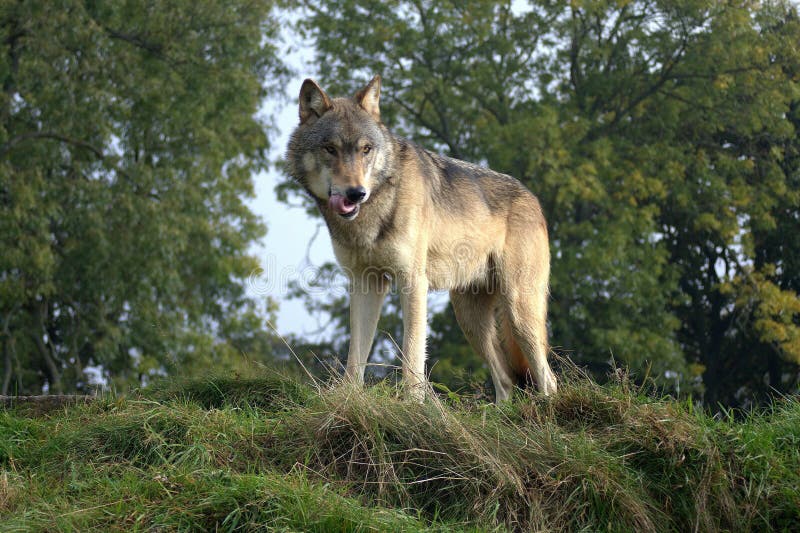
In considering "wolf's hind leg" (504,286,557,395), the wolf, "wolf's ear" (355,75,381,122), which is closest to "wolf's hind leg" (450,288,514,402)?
the wolf

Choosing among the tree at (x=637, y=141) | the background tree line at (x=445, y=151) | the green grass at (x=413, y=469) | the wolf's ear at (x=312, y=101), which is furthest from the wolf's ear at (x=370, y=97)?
the tree at (x=637, y=141)

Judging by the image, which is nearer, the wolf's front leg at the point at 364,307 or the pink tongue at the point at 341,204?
the pink tongue at the point at 341,204

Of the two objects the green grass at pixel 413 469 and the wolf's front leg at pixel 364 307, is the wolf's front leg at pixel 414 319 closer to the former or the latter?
the wolf's front leg at pixel 364 307

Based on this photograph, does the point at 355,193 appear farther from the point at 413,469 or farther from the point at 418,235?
the point at 413,469

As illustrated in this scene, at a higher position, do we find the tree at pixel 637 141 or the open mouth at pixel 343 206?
the tree at pixel 637 141

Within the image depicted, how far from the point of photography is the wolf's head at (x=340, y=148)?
5840 millimetres

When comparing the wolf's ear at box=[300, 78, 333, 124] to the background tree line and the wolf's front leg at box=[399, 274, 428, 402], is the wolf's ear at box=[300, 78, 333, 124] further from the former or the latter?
the background tree line

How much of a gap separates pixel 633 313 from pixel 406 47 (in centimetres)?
825

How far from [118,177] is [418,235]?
45.9ft

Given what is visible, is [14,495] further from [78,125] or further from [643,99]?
[643,99]

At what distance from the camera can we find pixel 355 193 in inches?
227

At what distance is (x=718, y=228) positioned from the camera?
66.8ft

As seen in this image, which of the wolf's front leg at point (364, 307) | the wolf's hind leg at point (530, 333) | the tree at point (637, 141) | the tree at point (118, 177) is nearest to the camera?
the wolf's front leg at point (364, 307)

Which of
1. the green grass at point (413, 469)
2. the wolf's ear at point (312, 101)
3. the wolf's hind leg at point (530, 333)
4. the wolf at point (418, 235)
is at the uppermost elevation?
the wolf's ear at point (312, 101)
